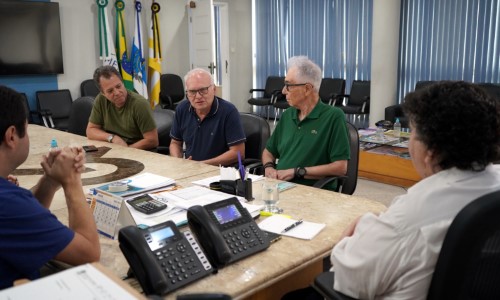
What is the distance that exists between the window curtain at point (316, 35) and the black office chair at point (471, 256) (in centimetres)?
665

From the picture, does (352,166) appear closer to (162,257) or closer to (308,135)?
(308,135)

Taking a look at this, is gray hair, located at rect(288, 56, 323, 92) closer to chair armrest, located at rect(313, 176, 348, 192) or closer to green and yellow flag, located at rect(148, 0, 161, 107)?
chair armrest, located at rect(313, 176, 348, 192)

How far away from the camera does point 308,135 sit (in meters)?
2.80

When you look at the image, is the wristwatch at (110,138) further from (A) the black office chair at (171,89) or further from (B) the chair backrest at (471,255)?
(A) the black office chair at (171,89)

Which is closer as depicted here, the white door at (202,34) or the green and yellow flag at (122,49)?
the green and yellow flag at (122,49)

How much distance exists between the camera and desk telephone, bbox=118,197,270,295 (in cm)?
132

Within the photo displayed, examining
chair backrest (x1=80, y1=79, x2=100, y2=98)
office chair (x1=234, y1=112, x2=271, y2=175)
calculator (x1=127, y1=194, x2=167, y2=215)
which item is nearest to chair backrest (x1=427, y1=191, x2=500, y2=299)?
calculator (x1=127, y1=194, x2=167, y2=215)

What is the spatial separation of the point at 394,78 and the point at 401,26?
0.84 meters

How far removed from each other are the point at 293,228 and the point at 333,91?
6.07 metres

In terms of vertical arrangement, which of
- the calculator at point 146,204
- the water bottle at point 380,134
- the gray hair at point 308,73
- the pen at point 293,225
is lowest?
the water bottle at point 380,134

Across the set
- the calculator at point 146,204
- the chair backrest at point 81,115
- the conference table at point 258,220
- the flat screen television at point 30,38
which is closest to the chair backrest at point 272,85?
the flat screen television at point 30,38

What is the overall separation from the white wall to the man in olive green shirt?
12.1 ft

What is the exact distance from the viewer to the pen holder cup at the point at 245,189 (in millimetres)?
2146

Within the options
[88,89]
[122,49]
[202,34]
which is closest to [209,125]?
[88,89]
